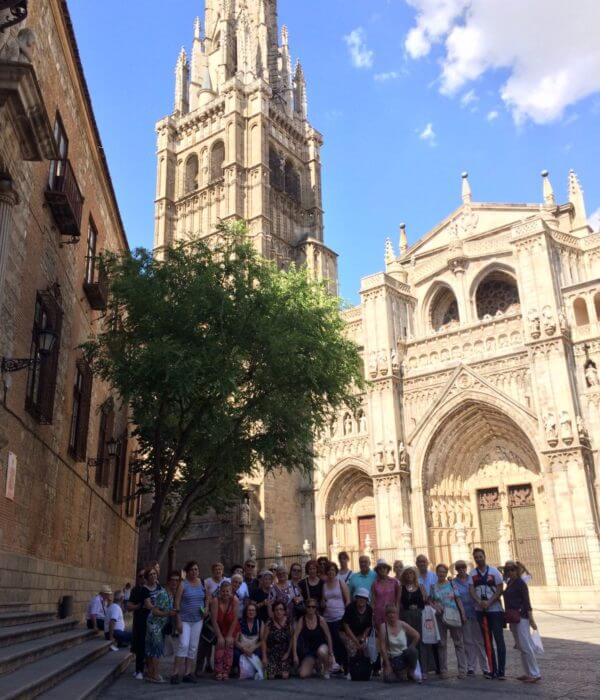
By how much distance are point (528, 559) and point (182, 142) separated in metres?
35.3

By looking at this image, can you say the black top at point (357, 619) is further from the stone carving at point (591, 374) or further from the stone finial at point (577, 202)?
the stone finial at point (577, 202)

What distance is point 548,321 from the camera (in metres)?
23.5

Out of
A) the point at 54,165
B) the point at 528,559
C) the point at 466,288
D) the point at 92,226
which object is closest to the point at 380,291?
the point at 466,288

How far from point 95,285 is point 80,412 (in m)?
2.62

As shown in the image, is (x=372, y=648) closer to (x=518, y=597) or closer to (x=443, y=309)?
(x=518, y=597)

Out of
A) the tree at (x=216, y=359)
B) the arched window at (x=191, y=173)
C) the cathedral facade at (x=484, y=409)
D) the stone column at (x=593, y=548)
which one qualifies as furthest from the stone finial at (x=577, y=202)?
the arched window at (x=191, y=173)

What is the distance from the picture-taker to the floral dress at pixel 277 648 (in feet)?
25.7

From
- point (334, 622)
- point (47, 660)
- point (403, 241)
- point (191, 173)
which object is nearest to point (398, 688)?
point (334, 622)

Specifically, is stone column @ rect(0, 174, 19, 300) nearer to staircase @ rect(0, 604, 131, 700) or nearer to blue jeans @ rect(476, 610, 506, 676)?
staircase @ rect(0, 604, 131, 700)

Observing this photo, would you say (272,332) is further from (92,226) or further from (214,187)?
(214,187)

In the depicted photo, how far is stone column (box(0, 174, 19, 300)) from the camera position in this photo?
7816 mm

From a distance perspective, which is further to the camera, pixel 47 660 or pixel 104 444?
pixel 104 444

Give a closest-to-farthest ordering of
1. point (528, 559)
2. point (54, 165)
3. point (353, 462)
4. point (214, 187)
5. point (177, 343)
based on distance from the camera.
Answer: point (54, 165)
point (177, 343)
point (528, 559)
point (353, 462)
point (214, 187)

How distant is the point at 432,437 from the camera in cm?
2606
